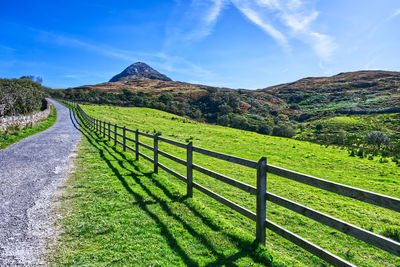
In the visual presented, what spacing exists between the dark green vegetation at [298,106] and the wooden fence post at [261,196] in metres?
24.7

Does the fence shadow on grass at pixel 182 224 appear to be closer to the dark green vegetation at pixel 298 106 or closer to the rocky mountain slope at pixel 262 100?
the dark green vegetation at pixel 298 106

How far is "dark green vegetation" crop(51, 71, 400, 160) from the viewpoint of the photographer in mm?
74125

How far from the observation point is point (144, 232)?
4.85m

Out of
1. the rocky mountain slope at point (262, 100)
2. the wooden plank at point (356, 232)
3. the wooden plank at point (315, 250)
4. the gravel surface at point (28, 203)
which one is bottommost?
the gravel surface at point (28, 203)

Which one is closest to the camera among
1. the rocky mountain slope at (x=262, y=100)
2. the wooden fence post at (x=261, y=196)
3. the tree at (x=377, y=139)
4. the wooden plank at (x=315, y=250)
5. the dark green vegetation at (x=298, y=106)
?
the wooden plank at (x=315, y=250)

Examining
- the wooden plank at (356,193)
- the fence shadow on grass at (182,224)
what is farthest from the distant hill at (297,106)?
the wooden plank at (356,193)

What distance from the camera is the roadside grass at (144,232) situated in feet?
13.0

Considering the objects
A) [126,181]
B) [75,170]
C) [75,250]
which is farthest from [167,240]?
[75,170]

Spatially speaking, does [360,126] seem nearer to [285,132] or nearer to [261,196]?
[285,132]

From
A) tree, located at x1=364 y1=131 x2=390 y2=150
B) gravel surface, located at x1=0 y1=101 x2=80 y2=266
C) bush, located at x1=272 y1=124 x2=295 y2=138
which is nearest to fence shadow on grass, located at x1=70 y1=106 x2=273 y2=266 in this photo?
gravel surface, located at x1=0 y1=101 x2=80 y2=266

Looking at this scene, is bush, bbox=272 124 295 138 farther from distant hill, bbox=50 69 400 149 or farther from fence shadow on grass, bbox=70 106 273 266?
fence shadow on grass, bbox=70 106 273 266

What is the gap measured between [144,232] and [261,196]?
265cm

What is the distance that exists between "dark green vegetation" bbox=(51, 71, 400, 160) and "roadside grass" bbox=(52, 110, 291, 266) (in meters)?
24.8

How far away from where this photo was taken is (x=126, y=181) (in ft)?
26.9
